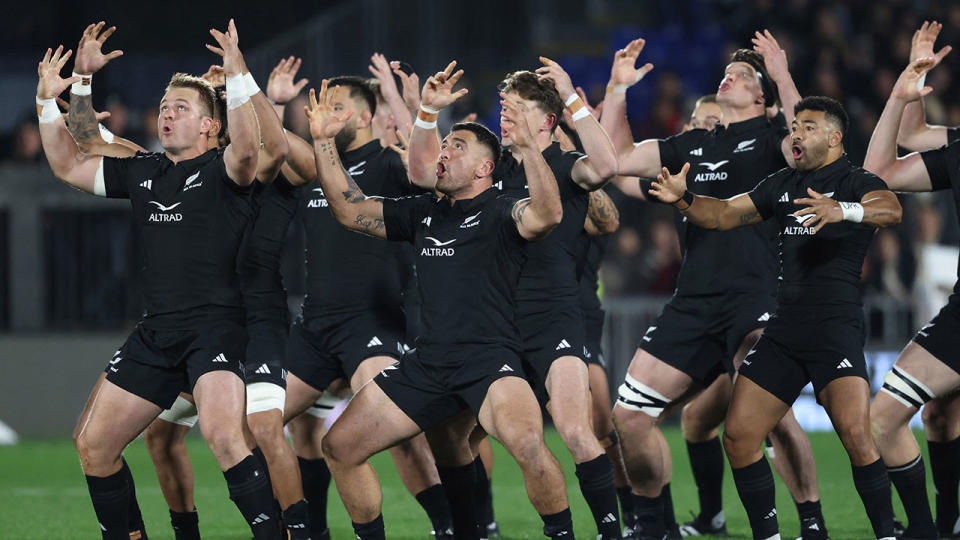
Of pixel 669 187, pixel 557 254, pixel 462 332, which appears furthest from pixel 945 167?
pixel 462 332

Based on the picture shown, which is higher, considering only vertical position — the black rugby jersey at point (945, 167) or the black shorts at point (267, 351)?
the black rugby jersey at point (945, 167)

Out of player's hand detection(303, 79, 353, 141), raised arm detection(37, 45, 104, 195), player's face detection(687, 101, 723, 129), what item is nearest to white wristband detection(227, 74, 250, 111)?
player's hand detection(303, 79, 353, 141)

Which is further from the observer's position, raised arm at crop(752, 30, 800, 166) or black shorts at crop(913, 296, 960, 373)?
raised arm at crop(752, 30, 800, 166)

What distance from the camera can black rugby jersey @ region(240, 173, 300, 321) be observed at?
25.4 feet

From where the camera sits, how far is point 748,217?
7160 mm

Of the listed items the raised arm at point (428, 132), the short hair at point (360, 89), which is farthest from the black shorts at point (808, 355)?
the short hair at point (360, 89)

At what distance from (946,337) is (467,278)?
272 cm

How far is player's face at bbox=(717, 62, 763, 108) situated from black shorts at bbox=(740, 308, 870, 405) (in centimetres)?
166

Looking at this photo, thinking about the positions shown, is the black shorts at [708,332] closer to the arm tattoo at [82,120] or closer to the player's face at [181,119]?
the player's face at [181,119]

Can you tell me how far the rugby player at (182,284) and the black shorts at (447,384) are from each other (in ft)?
2.54

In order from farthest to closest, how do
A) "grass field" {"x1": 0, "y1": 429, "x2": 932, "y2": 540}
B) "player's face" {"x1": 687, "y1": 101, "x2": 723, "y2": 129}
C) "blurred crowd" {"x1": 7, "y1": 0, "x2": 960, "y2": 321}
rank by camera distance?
"blurred crowd" {"x1": 7, "y1": 0, "x2": 960, "y2": 321}
"player's face" {"x1": 687, "y1": 101, "x2": 723, "y2": 129}
"grass field" {"x1": 0, "y1": 429, "x2": 932, "y2": 540}

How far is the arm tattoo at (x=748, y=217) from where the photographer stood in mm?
7148

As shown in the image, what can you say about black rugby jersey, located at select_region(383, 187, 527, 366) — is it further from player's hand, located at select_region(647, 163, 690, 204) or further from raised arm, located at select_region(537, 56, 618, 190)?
player's hand, located at select_region(647, 163, 690, 204)

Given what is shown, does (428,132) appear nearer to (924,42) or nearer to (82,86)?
(82,86)
